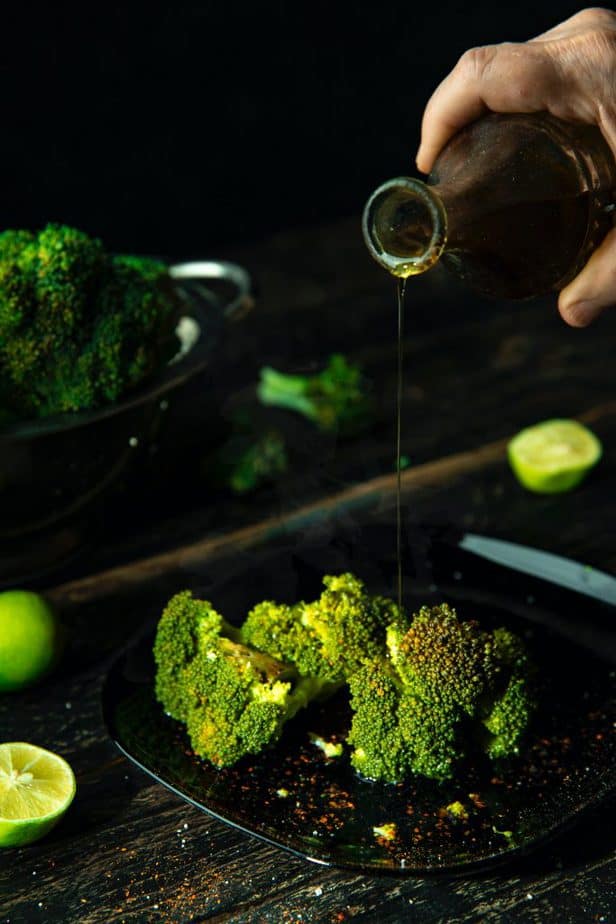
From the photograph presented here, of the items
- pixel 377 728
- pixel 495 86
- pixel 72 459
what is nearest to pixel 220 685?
pixel 377 728

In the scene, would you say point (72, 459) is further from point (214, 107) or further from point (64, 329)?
point (214, 107)

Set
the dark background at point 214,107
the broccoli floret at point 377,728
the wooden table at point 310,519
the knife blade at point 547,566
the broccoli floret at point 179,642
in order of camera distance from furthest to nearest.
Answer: the dark background at point 214,107 < the knife blade at point 547,566 < the broccoli floret at point 179,642 < the broccoli floret at point 377,728 < the wooden table at point 310,519

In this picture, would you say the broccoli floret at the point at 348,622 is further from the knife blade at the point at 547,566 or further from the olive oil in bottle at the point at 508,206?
the olive oil in bottle at the point at 508,206

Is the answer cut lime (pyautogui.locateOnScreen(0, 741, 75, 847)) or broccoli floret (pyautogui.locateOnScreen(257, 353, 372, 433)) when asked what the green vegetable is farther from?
broccoli floret (pyautogui.locateOnScreen(257, 353, 372, 433))

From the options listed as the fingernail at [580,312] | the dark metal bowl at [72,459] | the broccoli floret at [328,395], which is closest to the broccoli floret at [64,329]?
the dark metal bowl at [72,459]

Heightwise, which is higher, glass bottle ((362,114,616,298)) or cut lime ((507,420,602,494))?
glass bottle ((362,114,616,298))

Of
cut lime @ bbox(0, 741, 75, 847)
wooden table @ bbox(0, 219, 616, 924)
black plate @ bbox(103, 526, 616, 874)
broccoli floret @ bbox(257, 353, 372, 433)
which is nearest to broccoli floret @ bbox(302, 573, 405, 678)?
black plate @ bbox(103, 526, 616, 874)
